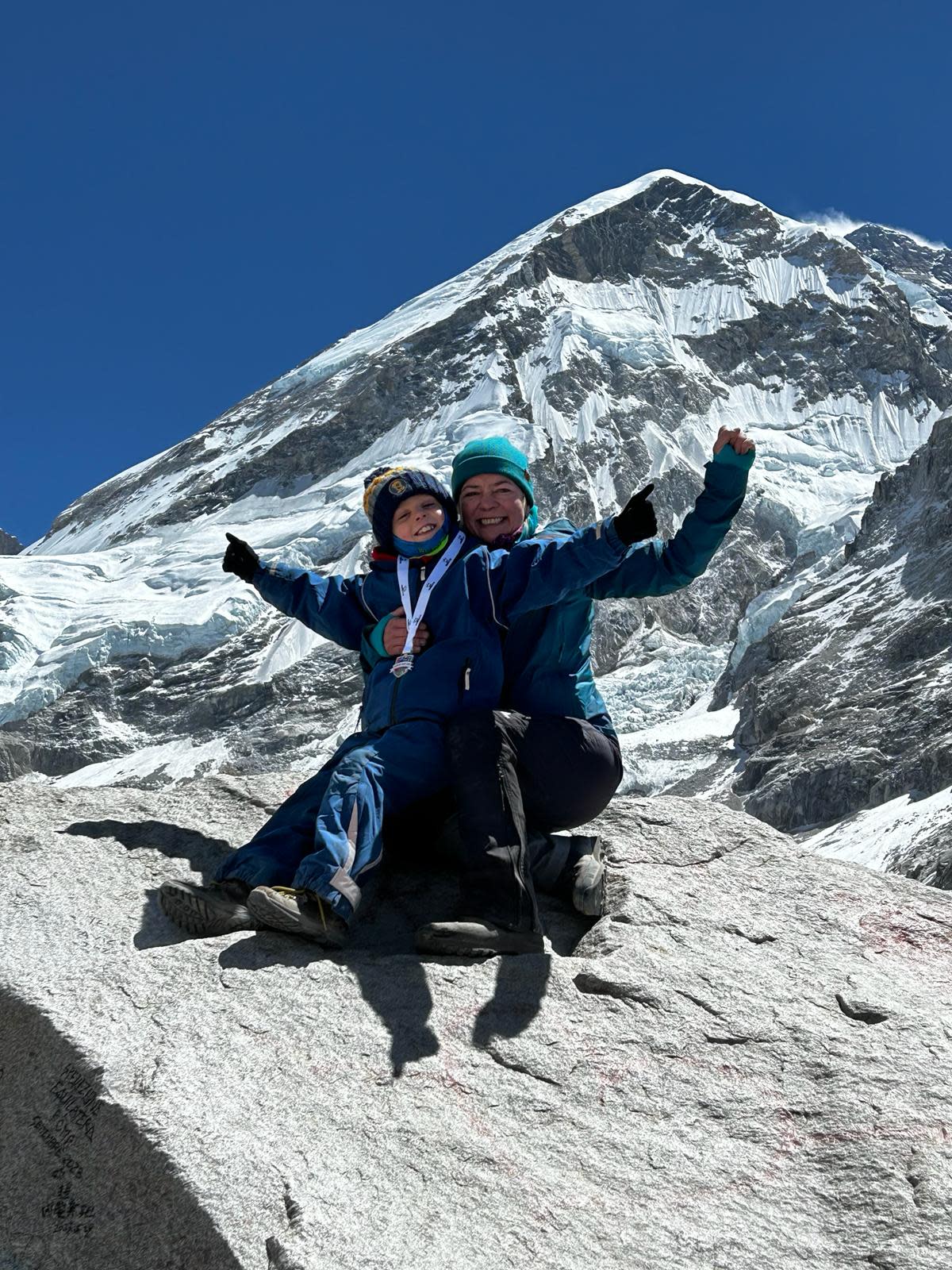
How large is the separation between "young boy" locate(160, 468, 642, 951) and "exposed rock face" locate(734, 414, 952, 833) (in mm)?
34283

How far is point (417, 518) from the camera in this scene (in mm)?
4566

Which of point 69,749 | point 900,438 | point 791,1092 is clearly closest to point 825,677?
point 69,749

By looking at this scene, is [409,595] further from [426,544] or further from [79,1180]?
[79,1180]

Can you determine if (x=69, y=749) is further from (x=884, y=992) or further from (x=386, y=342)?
(x=884, y=992)

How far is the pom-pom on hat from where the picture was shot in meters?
4.59

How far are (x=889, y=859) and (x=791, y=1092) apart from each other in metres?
37.7

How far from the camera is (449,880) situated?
14.5ft

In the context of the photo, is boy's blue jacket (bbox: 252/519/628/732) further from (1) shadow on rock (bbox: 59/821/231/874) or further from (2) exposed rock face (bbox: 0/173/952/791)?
(2) exposed rock face (bbox: 0/173/952/791)

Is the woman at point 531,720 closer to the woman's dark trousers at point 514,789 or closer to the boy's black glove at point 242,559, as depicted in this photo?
the woman's dark trousers at point 514,789

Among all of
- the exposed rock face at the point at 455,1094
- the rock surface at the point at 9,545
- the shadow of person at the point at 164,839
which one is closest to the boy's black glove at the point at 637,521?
the exposed rock face at the point at 455,1094

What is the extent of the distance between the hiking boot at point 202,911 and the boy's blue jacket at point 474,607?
2.61ft

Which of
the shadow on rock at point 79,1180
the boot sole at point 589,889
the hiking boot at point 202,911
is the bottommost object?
the shadow on rock at point 79,1180

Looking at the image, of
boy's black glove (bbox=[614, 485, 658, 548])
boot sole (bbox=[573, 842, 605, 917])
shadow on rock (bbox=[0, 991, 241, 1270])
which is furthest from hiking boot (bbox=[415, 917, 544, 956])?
boy's black glove (bbox=[614, 485, 658, 548])

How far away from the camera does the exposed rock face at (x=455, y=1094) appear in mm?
2713
